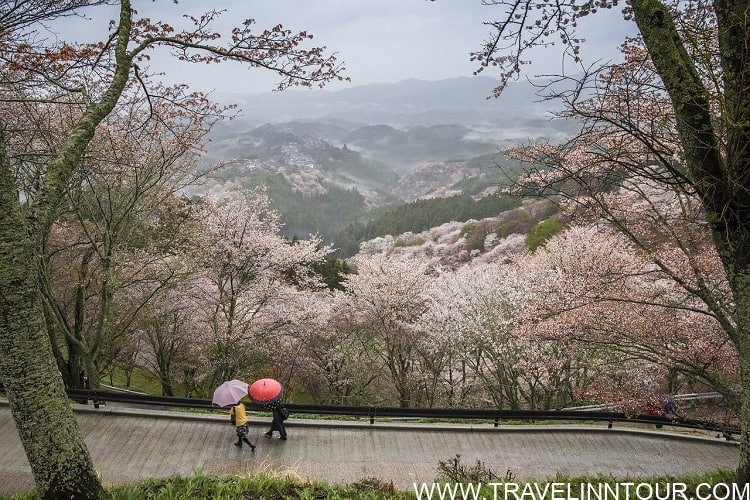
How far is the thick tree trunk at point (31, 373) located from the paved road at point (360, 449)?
371cm

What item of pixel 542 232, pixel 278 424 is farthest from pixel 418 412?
pixel 542 232

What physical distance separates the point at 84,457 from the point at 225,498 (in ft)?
4.85

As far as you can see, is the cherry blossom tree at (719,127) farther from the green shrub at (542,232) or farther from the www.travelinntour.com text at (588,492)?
the green shrub at (542,232)

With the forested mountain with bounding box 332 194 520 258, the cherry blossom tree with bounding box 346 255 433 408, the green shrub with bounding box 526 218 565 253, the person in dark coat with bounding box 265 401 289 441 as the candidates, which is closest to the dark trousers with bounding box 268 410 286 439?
the person in dark coat with bounding box 265 401 289 441

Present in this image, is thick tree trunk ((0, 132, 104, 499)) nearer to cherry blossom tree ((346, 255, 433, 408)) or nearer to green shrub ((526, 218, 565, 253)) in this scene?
cherry blossom tree ((346, 255, 433, 408))

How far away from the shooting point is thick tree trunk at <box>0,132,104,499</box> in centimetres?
396

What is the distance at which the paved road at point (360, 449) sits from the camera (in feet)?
26.6

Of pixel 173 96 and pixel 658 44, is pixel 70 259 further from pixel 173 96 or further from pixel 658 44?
→ pixel 658 44

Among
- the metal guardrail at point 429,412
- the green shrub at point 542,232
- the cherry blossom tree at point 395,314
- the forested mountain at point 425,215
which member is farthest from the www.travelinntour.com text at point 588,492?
the forested mountain at point 425,215


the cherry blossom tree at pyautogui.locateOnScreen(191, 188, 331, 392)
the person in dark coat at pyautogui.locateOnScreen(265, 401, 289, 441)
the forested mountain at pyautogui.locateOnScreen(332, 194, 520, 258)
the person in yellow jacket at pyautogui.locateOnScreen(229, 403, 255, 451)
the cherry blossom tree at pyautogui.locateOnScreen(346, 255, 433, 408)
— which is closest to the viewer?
the person in yellow jacket at pyautogui.locateOnScreen(229, 403, 255, 451)

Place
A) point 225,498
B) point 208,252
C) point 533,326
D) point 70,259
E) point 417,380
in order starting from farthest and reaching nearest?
point 417,380 < point 208,252 < point 70,259 < point 533,326 < point 225,498

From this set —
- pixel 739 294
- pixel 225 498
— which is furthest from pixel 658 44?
pixel 225 498

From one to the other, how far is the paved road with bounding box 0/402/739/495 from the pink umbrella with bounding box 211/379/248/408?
34.1 inches

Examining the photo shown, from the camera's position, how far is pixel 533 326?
35.8 feet
